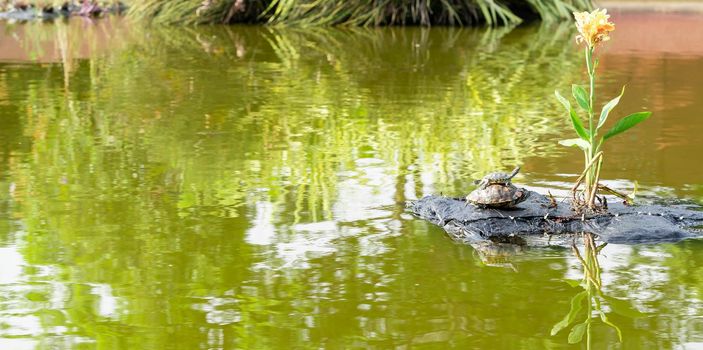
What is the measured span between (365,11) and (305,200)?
419 inches

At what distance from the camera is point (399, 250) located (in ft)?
13.6

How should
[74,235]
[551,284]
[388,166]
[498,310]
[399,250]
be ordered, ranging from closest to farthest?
[498,310], [551,284], [399,250], [74,235], [388,166]

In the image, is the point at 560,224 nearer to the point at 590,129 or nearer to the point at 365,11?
the point at 590,129

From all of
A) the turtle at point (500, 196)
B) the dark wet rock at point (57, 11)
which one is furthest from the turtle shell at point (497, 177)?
the dark wet rock at point (57, 11)

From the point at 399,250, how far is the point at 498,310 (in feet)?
2.27

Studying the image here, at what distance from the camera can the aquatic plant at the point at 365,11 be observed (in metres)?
15.2

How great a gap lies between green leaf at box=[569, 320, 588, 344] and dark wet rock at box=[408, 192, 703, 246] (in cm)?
86

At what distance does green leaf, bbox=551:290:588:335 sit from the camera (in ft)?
11.0

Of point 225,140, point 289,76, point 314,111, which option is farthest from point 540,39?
point 225,140

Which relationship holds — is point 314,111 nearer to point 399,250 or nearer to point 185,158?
point 185,158

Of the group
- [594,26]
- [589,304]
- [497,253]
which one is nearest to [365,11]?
[594,26]

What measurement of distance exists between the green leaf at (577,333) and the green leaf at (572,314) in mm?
34

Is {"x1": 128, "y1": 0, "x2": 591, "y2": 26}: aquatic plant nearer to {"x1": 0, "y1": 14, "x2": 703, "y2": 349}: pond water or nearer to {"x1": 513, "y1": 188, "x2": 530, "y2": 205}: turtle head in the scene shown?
{"x1": 0, "y1": 14, "x2": 703, "y2": 349}: pond water

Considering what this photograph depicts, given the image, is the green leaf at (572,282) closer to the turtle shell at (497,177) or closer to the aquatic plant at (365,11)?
the turtle shell at (497,177)
